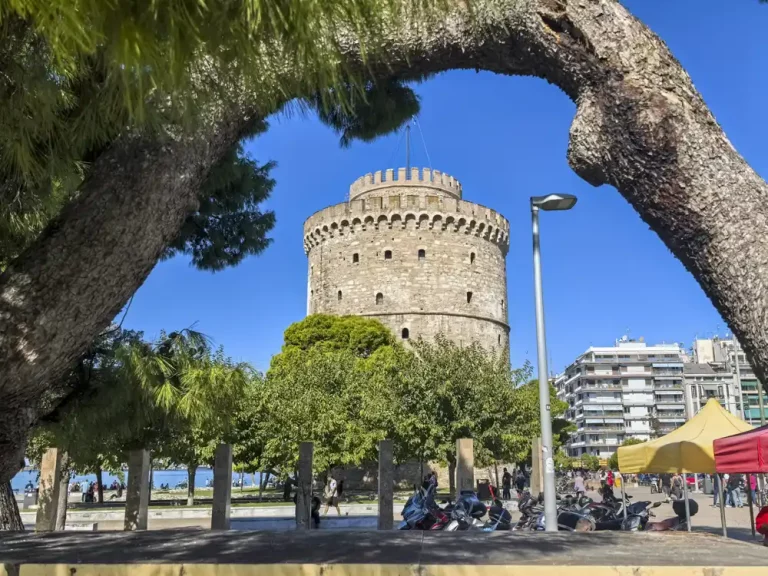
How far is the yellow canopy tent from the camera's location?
939 centimetres

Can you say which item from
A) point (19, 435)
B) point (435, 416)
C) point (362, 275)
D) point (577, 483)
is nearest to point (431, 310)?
point (362, 275)

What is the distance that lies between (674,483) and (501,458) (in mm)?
5891

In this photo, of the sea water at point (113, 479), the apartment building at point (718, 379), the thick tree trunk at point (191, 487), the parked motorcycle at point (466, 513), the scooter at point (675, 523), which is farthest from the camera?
the apartment building at point (718, 379)

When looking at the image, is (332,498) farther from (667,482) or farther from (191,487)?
(667,482)

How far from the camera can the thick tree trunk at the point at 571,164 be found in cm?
277

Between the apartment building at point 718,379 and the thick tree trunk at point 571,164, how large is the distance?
221 feet

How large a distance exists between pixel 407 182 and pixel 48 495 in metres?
26.1

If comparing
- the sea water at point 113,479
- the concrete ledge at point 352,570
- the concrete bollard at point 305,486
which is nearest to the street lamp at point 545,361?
the concrete bollard at point 305,486

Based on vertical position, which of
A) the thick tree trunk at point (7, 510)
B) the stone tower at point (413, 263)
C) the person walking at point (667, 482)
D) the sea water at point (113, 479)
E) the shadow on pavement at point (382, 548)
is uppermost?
the stone tower at point (413, 263)

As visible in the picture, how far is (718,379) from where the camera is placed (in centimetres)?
7781

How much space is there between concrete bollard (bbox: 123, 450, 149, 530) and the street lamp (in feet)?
21.0

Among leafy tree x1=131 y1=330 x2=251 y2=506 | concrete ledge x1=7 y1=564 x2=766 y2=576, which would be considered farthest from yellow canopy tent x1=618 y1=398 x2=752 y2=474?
concrete ledge x1=7 y1=564 x2=766 y2=576

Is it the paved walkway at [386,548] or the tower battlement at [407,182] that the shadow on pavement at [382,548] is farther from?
the tower battlement at [407,182]

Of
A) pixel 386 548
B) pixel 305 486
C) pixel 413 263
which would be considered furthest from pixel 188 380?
pixel 413 263
